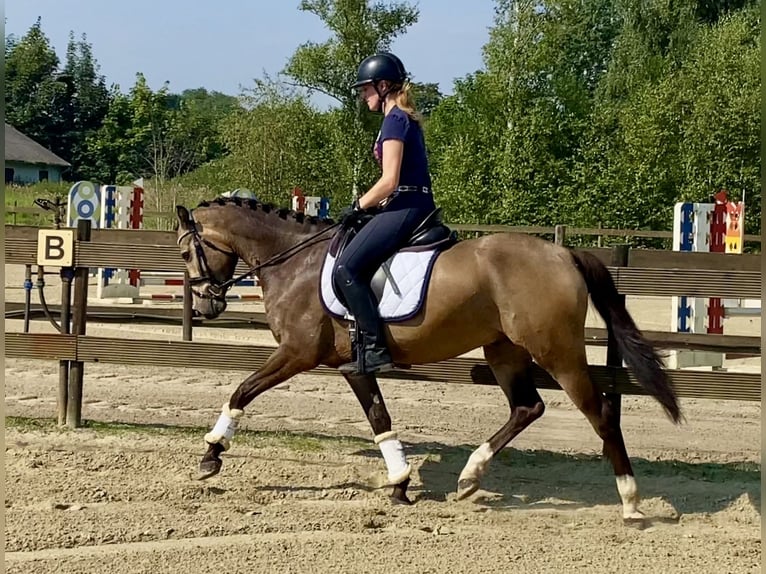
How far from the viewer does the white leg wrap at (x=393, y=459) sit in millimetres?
5805

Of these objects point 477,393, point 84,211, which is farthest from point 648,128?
point 477,393

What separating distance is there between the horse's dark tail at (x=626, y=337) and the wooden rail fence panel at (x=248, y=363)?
0.83 metres

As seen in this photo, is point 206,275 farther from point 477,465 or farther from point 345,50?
point 345,50

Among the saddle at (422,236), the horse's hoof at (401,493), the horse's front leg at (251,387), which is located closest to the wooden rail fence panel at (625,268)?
the saddle at (422,236)

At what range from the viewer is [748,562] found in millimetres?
4770

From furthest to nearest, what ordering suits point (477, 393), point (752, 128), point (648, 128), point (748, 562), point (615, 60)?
1. point (615, 60)
2. point (648, 128)
3. point (752, 128)
4. point (477, 393)
5. point (748, 562)

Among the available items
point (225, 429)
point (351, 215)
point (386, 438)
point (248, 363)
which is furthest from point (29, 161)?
point (386, 438)

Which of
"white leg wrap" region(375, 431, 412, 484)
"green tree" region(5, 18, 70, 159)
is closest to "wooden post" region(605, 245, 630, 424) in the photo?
"white leg wrap" region(375, 431, 412, 484)

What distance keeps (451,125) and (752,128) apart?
11.7m

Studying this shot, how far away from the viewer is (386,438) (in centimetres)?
598

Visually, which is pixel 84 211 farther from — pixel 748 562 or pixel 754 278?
pixel 748 562

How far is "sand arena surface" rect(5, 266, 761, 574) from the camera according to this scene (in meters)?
4.72

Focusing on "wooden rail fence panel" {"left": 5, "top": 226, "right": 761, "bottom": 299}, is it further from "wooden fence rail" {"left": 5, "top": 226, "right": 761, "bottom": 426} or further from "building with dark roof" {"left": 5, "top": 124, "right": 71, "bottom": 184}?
"building with dark roof" {"left": 5, "top": 124, "right": 71, "bottom": 184}

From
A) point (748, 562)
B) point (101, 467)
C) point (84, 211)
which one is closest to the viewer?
point (748, 562)
